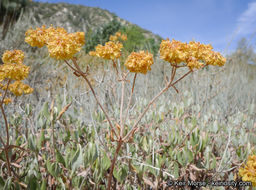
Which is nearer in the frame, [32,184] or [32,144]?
[32,184]

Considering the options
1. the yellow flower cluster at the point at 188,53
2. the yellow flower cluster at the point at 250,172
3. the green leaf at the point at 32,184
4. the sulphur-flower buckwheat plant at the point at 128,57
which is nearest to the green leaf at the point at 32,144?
the green leaf at the point at 32,184

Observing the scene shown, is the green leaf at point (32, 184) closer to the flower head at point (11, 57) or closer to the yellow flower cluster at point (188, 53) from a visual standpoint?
the flower head at point (11, 57)

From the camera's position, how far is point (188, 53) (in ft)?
2.89

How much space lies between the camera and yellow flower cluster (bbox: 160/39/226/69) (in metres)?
0.85

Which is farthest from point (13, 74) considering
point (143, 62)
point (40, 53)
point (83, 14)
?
point (83, 14)

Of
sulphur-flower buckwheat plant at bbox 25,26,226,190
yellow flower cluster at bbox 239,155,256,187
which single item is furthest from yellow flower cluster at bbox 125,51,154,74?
yellow flower cluster at bbox 239,155,256,187

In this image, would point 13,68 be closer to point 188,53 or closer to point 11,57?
point 11,57

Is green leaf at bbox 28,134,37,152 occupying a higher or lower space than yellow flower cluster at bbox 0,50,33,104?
lower

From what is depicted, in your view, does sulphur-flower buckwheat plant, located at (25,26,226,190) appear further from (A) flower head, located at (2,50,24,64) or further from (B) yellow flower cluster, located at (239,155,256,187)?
(B) yellow flower cluster, located at (239,155,256,187)

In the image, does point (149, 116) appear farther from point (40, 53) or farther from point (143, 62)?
point (40, 53)

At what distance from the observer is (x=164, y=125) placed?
1.74m

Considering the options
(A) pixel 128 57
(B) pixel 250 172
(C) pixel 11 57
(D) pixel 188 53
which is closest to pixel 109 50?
(A) pixel 128 57

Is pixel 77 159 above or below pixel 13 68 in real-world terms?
below

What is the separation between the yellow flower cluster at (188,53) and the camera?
33.4 inches
